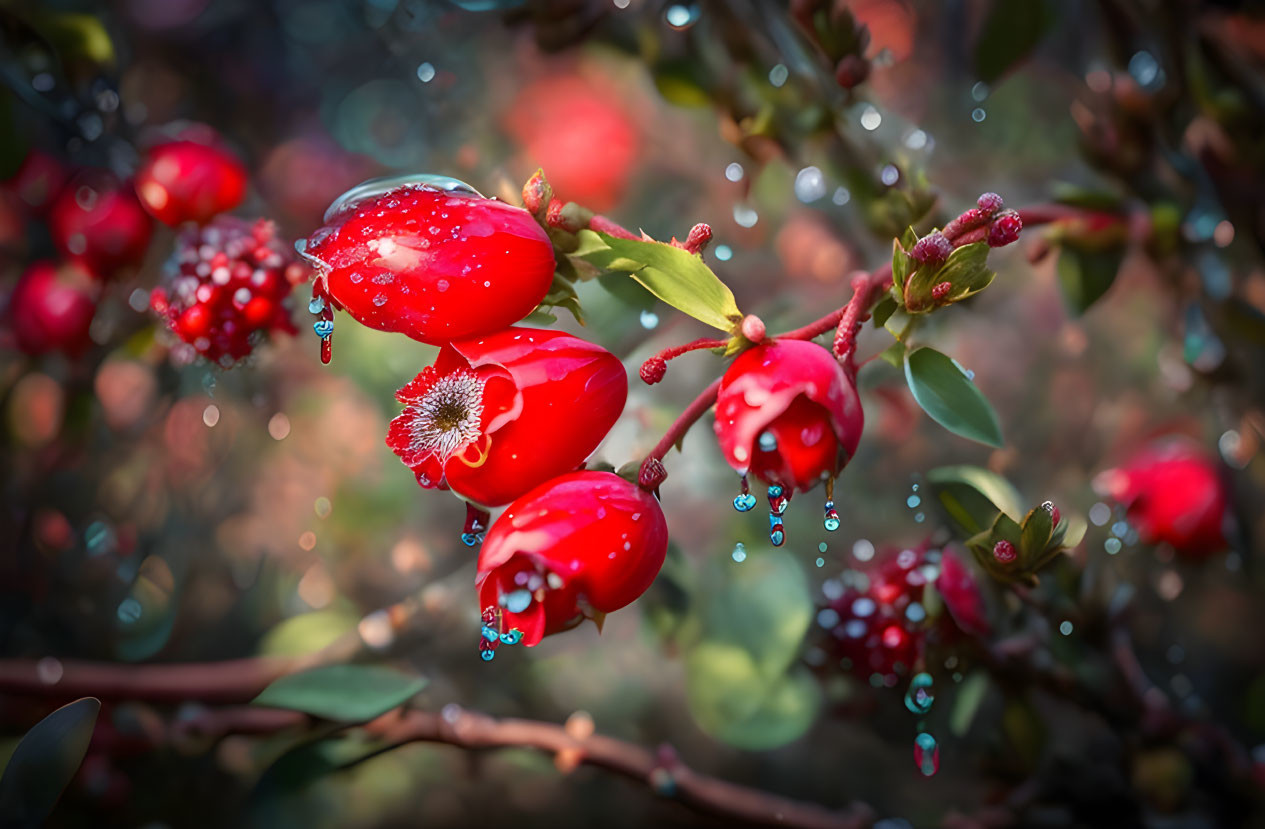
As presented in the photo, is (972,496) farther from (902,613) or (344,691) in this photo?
(344,691)

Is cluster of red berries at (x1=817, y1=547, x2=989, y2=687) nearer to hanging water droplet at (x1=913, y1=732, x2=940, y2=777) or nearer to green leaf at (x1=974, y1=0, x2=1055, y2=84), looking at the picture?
hanging water droplet at (x1=913, y1=732, x2=940, y2=777)

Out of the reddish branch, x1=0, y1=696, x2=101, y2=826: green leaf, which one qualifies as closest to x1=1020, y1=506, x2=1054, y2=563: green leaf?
the reddish branch

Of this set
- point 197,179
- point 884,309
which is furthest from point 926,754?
point 197,179

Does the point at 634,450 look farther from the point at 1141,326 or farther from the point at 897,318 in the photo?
the point at 1141,326

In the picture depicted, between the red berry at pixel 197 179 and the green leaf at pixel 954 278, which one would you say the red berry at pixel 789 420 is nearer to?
the green leaf at pixel 954 278

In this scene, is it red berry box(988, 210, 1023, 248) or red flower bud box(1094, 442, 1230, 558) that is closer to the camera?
red berry box(988, 210, 1023, 248)
